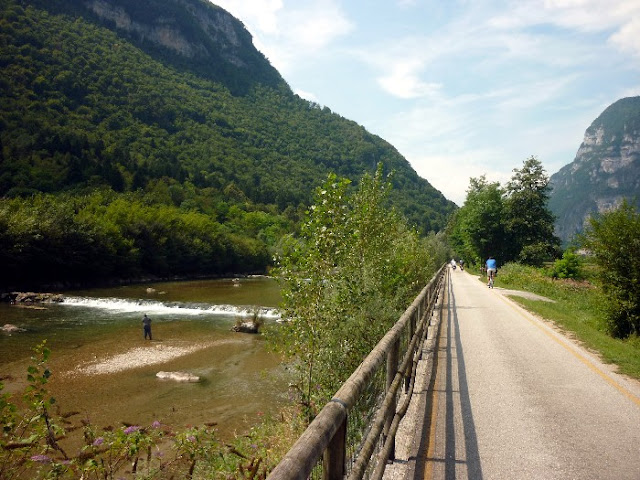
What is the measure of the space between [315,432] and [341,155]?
193 m

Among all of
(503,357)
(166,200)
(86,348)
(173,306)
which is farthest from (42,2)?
(503,357)

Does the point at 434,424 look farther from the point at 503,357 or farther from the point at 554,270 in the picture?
the point at 554,270

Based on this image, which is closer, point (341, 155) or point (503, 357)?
point (503, 357)

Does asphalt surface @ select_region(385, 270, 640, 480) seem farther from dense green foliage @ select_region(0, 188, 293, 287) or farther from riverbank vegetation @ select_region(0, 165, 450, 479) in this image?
dense green foliage @ select_region(0, 188, 293, 287)

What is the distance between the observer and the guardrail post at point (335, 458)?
7.07ft

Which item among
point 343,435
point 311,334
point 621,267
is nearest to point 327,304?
point 311,334

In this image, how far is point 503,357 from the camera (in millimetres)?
9242

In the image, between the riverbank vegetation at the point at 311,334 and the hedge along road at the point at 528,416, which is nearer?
the hedge along road at the point at 528,416

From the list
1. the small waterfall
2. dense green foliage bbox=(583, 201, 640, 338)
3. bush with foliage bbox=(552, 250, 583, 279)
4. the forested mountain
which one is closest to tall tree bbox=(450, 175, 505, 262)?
bush with foliage bbox=(552, 250, 583, 279)

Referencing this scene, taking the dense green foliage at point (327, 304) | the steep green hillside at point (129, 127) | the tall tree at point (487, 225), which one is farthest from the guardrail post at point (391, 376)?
the steep green hillside at point (129, 127)

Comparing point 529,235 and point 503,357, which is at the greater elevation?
point 529,235

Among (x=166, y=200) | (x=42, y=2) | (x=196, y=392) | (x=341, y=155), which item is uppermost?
(x=42, y=2)

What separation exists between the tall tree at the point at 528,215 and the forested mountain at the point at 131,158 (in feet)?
87.4

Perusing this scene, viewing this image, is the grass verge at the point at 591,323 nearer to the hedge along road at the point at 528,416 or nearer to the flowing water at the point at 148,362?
the hedge along road at the point at 528,416
